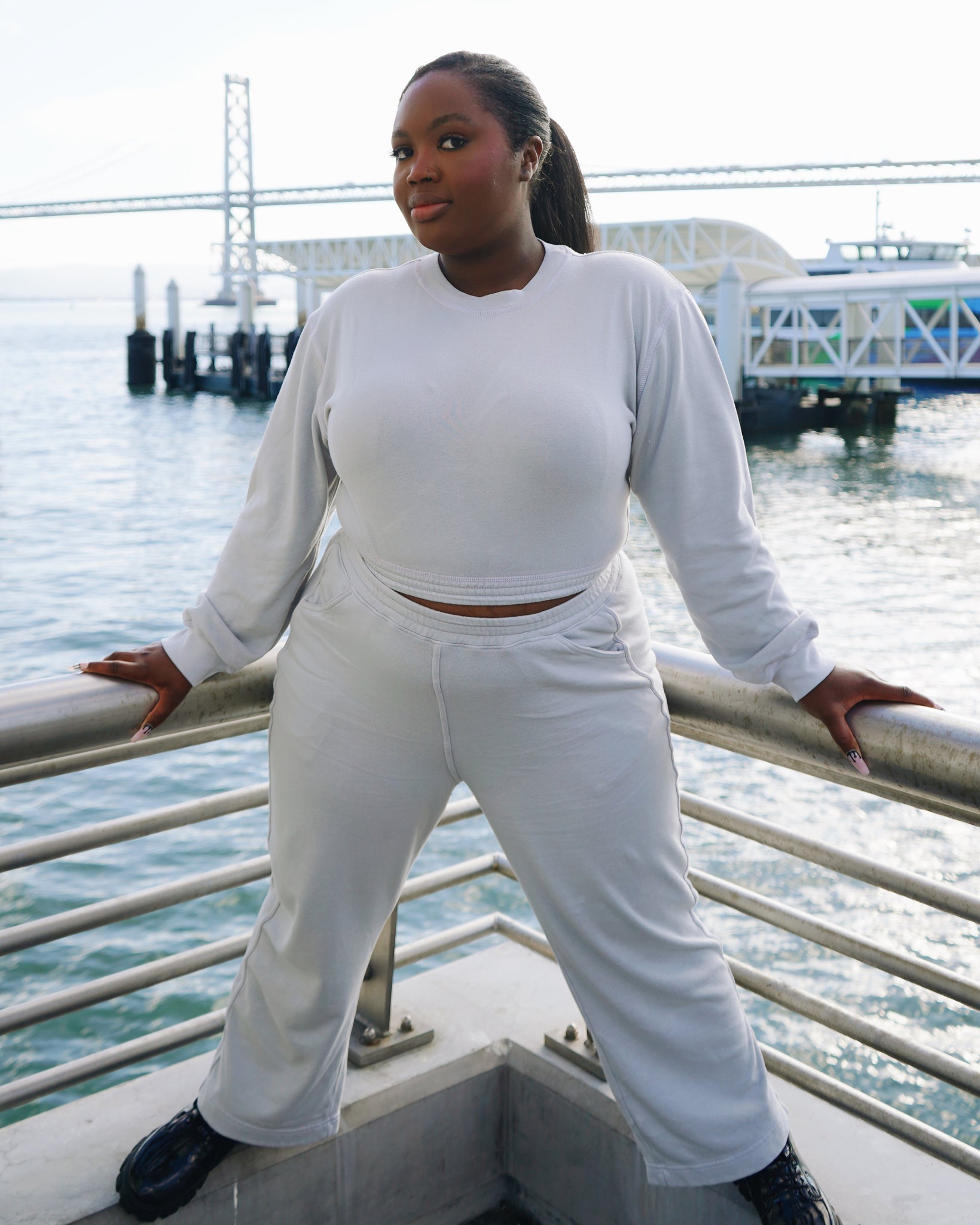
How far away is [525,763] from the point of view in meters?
1.02

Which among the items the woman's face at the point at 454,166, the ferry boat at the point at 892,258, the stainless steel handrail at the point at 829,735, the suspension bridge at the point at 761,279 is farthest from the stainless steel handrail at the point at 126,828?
the ferry boat at the point at 892,258

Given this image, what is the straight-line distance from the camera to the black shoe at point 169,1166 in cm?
110

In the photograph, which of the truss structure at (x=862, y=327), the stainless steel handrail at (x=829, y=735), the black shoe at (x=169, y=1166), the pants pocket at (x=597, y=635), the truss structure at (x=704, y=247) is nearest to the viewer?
the stainless steel handrail at (x=829, y=735)

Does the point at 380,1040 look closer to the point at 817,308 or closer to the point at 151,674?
the point at 151,674

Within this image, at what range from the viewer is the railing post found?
1306 mm

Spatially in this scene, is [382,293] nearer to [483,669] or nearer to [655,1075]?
[483,669]

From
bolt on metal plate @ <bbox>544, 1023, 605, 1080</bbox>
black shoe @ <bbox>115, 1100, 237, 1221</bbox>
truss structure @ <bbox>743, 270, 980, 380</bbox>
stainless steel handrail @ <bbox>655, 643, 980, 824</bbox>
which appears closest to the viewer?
stainless steel handrail @ <bbox>655, 643, 980, 824</bbox>

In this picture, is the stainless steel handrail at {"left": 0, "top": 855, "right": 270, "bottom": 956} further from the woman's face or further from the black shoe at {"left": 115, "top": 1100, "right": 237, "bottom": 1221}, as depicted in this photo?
the woman's face

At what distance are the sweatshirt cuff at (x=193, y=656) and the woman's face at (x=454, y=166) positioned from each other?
1.27 feet

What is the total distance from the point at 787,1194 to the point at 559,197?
90 centimetres

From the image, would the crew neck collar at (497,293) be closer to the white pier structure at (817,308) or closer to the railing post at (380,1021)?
the railing post at (380,1021)

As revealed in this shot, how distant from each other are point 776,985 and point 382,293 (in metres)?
0.74

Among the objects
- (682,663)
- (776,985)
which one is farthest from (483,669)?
(776,985)

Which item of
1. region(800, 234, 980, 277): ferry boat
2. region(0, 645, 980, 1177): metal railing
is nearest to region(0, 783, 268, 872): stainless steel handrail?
region(0, 645, 980, 1177): metal railing
